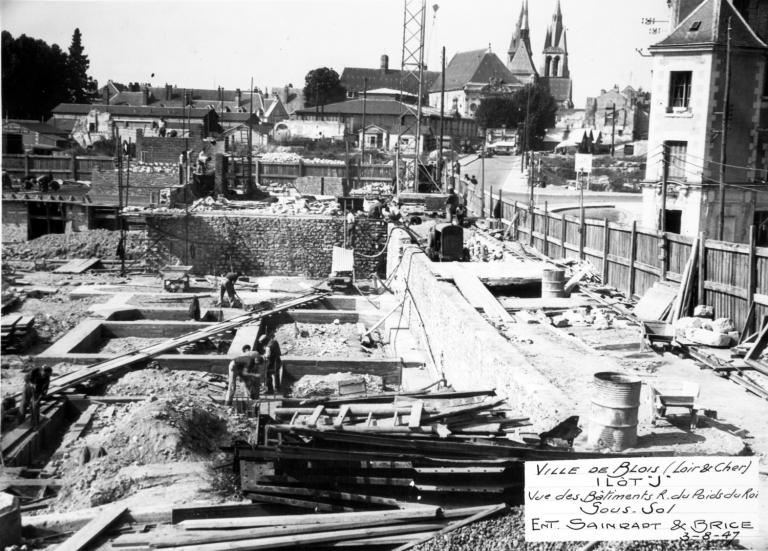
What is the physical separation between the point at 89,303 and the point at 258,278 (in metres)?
7.43

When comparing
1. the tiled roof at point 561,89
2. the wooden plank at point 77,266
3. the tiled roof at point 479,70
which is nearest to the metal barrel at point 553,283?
the wooden plank at point 77,266

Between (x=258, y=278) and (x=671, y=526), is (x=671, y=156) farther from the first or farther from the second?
(x=671, y=526)

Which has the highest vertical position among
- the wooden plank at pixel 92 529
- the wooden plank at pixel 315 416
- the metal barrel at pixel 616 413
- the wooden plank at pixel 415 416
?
the metal barrel at pixel 616 413

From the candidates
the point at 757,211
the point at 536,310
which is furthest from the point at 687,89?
the point at 536,310

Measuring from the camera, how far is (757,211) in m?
22.9

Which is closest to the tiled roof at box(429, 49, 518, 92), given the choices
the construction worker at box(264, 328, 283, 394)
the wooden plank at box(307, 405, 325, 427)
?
the construction worker at box(264, 328, 283, 394)

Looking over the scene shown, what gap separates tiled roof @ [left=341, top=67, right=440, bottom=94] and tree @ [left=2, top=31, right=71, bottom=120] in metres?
50.2

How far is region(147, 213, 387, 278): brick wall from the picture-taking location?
28.5 meters

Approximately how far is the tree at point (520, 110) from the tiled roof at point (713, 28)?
42.8 metres

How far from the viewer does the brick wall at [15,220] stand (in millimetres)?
31016

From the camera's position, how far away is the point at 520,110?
228ft

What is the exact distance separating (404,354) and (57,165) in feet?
112

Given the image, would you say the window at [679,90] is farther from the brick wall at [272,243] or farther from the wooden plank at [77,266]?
the wooden plank at [77,266]

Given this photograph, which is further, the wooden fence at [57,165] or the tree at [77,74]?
the wooden fence at [57,165]
